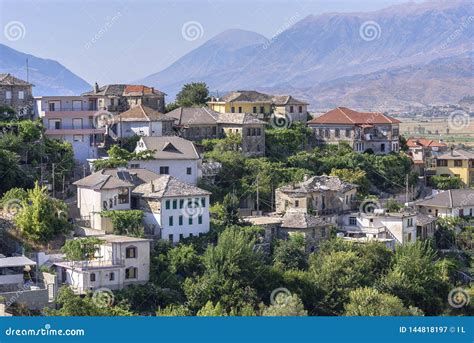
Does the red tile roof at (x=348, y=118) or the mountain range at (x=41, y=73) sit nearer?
the red tile roof at (x=348, y=118)

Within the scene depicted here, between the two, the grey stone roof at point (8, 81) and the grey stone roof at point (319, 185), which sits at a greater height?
the grey stone roof at point (8, 81)

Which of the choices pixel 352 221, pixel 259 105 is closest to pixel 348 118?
pixel 259 105

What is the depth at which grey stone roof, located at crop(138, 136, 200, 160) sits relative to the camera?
43.8 meters

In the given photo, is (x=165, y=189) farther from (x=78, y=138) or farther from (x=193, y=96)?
(x=193, y=96)

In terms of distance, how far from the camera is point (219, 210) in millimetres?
41500

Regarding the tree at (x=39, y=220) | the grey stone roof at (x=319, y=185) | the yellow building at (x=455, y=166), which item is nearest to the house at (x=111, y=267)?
the tree at (x=39, y=220)

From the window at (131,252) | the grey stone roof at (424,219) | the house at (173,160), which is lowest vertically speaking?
the window at (131,252)

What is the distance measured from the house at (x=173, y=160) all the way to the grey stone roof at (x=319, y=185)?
356cm

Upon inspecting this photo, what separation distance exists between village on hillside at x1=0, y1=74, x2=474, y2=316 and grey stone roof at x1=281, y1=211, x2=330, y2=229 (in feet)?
0.32

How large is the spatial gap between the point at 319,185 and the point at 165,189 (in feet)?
27.4

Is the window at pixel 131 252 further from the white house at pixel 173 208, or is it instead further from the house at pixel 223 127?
the house at pixel 223 127

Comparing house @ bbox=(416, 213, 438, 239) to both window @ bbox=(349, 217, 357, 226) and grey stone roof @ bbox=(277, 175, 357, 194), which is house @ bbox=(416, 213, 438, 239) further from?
grey stone roof @ bbox=(277, 175, 357, 194)

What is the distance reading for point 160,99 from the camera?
5522 centimetres

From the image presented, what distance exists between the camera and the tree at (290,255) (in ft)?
127
